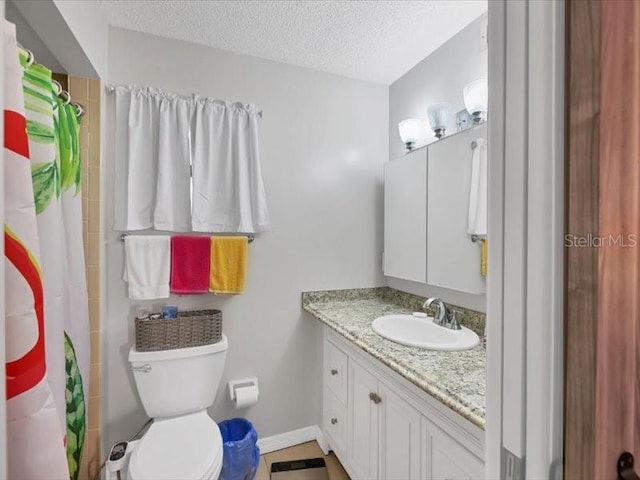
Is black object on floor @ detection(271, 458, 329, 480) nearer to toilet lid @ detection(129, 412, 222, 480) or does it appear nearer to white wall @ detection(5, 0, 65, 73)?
toilet lid @ detection(129, 412, 222, 480)

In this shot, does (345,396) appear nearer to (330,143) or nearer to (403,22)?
(330,143)

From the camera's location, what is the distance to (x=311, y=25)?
1.65 m

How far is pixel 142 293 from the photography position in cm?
164

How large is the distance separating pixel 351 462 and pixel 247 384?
710 millimetres

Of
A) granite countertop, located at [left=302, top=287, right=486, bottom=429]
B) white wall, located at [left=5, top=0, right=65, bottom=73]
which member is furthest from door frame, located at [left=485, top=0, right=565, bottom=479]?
white wall, located at [left=5, top=0, right=65, bottom=73]

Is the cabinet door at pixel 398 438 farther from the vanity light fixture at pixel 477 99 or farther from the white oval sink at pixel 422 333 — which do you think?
the vanity light fixture at pixel 477 99

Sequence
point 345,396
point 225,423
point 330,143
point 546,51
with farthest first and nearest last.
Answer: point 330,143, point 225,423, point 345,396, point 546,51

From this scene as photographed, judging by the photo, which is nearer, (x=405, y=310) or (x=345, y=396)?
(x=345, y=396)

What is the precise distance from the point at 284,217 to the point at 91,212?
99 cm

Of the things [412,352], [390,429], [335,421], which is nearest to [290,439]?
[335,421]

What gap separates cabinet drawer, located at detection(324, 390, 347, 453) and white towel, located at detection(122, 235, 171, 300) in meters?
1.10

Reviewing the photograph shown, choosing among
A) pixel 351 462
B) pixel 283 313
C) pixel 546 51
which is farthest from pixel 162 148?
pixel 351 462

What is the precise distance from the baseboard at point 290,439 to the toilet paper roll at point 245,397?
0.33 meters

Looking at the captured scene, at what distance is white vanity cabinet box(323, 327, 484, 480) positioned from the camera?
38.0 inches
